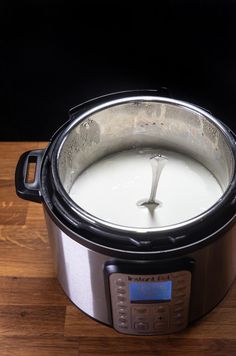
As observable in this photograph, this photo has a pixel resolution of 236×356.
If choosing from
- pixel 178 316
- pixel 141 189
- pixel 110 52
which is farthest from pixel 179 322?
pixel 110 52

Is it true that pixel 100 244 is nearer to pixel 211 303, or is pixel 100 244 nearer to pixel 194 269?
pixel 194 269

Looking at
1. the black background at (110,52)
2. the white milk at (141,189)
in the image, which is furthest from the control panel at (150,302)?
the black background at (110,52)

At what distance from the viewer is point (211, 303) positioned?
101cm

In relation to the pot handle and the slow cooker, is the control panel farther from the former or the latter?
the pot handle

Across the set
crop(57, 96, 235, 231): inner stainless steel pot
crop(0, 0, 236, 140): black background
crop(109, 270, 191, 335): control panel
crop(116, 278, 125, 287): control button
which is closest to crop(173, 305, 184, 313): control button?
crop(109, 270, 191, 335): control panel

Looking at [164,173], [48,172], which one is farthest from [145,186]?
[48,172]

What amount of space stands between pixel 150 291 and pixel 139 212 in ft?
0.50

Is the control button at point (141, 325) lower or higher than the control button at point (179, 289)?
lower

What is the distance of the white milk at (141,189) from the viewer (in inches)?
39.4

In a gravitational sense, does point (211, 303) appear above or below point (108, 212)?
below

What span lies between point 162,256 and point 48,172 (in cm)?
23

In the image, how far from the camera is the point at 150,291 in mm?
897

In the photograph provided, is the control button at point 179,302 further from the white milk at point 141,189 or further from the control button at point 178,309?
the white milk at point 141,189

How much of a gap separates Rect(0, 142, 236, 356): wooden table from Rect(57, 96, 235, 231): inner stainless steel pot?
160 millimetres
